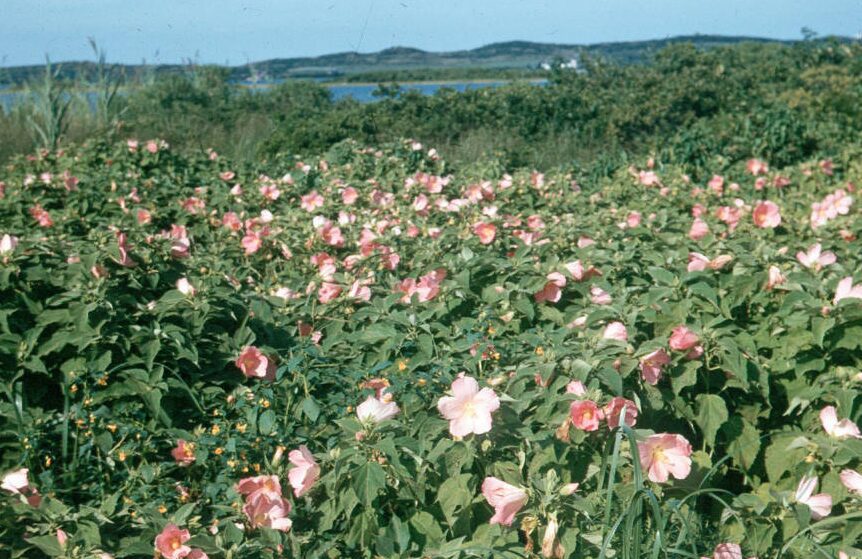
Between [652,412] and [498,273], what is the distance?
89 centimetres

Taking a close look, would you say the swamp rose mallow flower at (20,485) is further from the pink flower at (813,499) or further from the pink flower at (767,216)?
the pink flower at (767,216)

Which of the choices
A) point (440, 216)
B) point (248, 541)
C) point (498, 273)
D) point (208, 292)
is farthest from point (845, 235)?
point (248, 541)

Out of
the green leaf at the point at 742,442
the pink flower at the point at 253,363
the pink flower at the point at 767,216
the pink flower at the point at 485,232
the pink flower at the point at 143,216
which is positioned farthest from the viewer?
the pink flower at the point at 143,216

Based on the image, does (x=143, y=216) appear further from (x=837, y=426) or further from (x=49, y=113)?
(x=49, y=113)

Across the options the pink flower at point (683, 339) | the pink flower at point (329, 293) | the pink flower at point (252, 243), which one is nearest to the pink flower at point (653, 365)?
the pink flower at point (683, 339)

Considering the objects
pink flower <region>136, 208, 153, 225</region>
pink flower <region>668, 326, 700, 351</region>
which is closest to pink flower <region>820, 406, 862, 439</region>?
pink flower <region>668, 326, 700, 351</region>

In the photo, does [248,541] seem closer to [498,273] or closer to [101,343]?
[101,343]

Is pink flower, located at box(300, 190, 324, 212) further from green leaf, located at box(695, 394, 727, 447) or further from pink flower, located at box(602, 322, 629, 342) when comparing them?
green leaf, located at box(695, 394, 727, 447)

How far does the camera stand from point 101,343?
8.23 ft

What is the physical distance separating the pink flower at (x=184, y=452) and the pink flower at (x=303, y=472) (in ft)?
1.25

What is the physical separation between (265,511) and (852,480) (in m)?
1.33

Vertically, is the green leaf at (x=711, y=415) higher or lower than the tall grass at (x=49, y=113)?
lower

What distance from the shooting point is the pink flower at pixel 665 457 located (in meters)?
2.08

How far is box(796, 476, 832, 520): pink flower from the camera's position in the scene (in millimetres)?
2012
